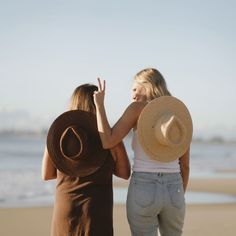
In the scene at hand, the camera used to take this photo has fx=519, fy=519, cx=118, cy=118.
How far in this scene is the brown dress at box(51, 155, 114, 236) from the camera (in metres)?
3.30

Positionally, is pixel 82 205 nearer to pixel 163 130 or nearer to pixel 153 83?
pixel 163 130

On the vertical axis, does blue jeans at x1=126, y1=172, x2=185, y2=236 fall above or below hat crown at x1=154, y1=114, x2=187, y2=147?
below

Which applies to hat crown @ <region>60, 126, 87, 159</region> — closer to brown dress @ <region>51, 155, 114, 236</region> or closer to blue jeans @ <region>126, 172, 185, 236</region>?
brown dress @ <region>51, 155, 114, 236</region>

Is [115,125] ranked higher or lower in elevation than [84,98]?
lower

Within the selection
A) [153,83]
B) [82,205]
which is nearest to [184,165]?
[153,83]

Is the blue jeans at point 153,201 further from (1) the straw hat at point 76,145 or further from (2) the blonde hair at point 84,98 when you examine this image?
(2) the blonde hair at point 84,98

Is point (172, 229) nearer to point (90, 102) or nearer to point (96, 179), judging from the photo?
point (96, 179)

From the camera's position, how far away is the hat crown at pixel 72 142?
329 cm

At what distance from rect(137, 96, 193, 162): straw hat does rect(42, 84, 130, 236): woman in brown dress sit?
213 millimetres

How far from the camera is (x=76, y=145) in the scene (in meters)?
3.32

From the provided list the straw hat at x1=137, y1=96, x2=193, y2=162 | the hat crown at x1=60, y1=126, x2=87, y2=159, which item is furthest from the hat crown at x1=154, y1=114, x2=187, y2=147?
the hat crown at x1=60, y1=126, x2=87, y2=159

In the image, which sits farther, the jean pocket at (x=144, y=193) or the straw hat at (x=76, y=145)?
the straw hat at (x=76, y=145)

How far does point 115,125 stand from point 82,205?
57 cm

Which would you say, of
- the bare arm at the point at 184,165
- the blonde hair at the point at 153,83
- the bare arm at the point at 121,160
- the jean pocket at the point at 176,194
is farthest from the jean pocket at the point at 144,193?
the blonde hair at the point at 153,83
